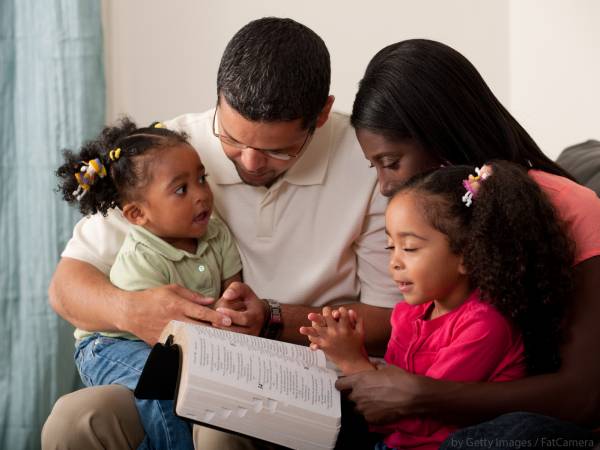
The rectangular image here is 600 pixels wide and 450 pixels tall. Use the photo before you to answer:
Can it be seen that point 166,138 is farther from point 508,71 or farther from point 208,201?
point 508,71

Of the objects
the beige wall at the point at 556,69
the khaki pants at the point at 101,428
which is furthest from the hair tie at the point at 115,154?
the beige wall at the point at 556,69

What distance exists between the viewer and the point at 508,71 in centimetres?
322

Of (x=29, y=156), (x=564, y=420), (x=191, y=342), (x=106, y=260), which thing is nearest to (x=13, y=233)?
(x=29, y=156)

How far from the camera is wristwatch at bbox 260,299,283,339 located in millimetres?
1936

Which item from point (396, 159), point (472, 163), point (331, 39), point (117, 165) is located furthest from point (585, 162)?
point (331, 39)

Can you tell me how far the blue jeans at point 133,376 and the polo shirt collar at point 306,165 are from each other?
481 millimetres

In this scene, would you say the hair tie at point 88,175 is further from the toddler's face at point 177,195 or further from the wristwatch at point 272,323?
the wristwatch at point 272,323

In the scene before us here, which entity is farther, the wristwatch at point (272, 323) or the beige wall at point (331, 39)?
the beige wall at point (331, 39)

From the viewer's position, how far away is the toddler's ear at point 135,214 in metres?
2.07

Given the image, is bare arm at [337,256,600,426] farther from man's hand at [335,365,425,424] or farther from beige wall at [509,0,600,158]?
beige wall at [509,0,600,158]

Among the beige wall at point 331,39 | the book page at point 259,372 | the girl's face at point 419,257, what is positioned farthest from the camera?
the beige wall at point 331,39

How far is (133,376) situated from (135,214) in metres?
0.43

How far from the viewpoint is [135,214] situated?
2.08 m

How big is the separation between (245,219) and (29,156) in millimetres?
939
